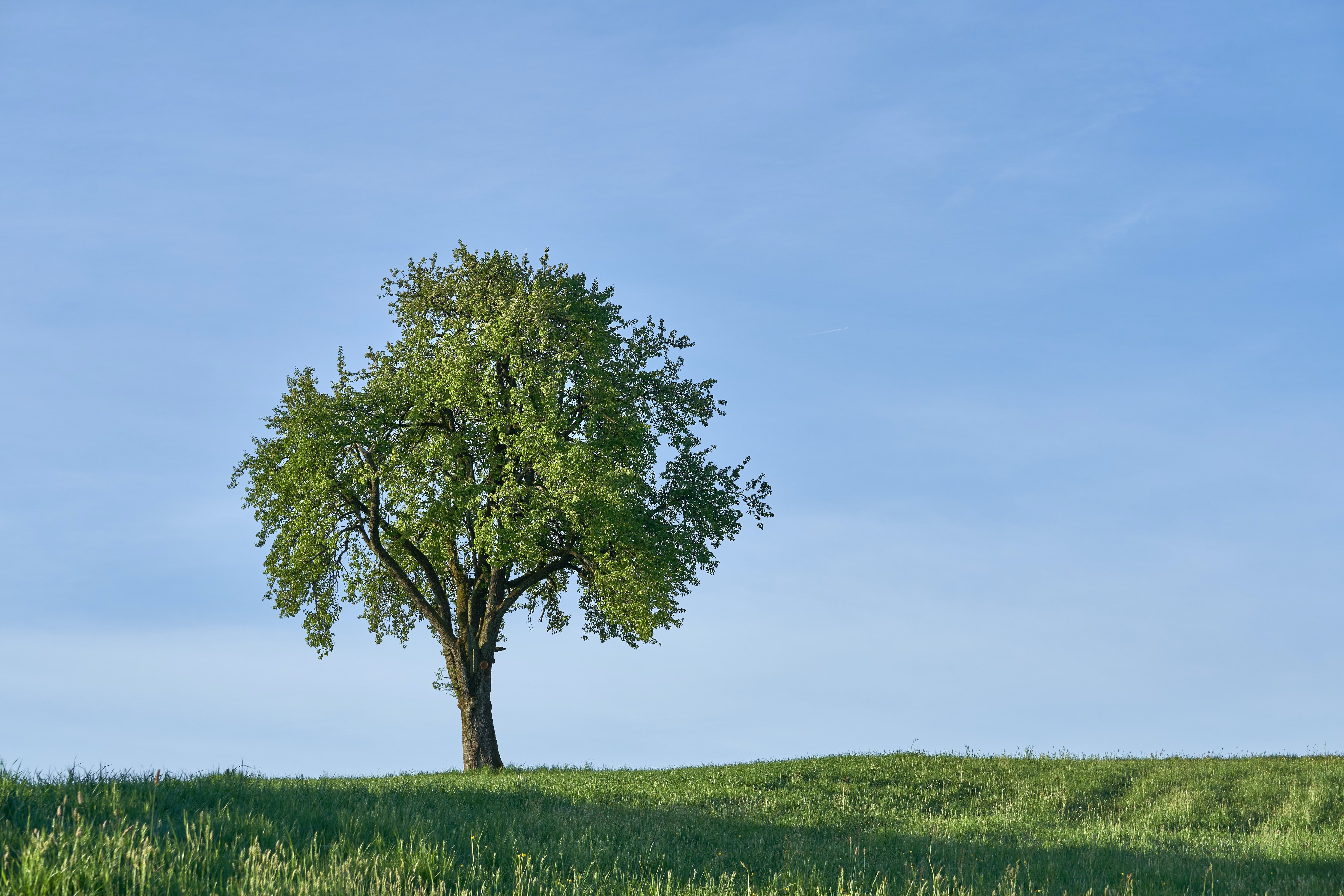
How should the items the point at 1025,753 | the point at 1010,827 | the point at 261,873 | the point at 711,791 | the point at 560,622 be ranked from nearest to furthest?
1. the point at 261,873
2. the point at 1010,827
3. the point at 711,791
4. the point at 1025,753
5. the point at 560,622

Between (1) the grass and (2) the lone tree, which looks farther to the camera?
(2) the lone tree

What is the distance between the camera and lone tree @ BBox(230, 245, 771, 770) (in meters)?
25.0

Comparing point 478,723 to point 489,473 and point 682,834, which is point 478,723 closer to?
point 489,473

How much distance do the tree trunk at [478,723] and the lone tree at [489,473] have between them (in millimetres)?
50

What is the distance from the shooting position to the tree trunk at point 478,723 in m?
25.9

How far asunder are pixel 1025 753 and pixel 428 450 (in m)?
18.0

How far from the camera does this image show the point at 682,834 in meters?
13.0

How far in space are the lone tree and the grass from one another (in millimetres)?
5775

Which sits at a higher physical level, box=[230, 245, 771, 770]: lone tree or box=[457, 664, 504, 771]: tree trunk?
box=[230, 245, 771, 770]: lone tree

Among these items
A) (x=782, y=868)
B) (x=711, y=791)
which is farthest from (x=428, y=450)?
(x=782, y=868)

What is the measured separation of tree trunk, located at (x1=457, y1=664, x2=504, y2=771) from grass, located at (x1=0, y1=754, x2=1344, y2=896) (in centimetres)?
386

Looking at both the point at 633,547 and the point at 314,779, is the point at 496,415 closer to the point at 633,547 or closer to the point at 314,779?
the point at 633,547

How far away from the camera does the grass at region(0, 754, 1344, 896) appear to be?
798 cm

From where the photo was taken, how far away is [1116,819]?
61.8 ft
